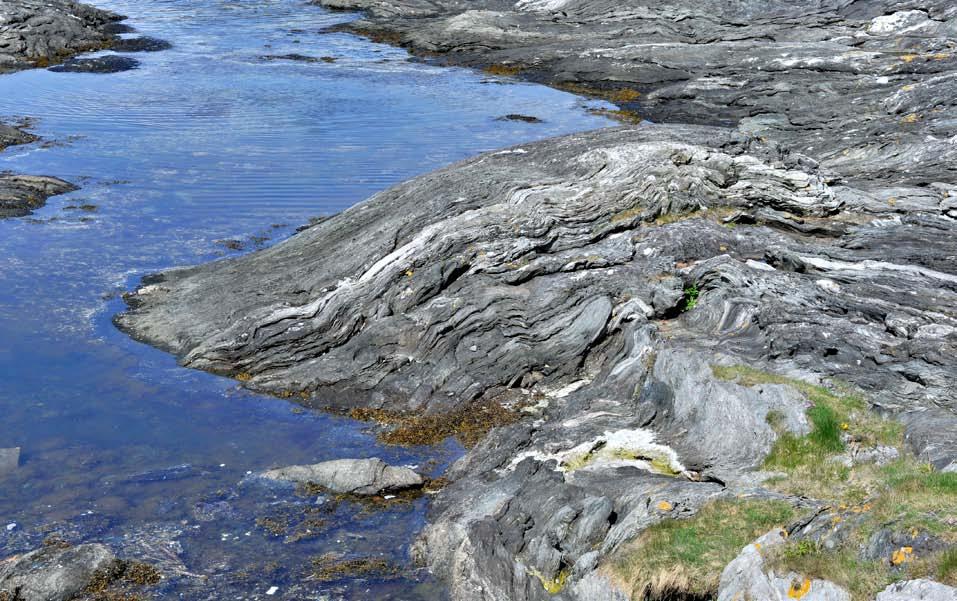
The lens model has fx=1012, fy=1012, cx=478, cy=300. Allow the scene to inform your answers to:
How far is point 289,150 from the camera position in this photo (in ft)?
144

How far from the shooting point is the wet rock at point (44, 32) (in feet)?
209

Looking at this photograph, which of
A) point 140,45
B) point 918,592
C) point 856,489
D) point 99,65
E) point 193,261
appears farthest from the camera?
point 140,45

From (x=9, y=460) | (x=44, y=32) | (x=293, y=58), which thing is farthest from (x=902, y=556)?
(x=44, y=32)

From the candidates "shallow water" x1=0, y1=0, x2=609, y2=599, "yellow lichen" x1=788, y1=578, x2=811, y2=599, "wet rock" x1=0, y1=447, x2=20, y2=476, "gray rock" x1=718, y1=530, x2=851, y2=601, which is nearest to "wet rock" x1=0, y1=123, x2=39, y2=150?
"shallow water" x1=0, y1=0, x2=609, y2=599

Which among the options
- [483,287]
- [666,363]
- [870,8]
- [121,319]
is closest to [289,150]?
[121,319]

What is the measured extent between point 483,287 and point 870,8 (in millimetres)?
44349

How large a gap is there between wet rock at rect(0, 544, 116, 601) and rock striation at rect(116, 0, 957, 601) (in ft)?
17.6

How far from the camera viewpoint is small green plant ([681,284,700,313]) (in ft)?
75.8

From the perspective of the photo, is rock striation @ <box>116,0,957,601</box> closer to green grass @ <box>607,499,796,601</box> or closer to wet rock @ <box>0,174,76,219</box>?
green grass @ <box>607,499,796,601</box>

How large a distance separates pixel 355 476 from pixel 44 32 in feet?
192

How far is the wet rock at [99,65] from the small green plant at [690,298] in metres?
47.6

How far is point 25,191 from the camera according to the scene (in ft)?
123

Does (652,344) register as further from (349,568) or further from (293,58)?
(293,58)

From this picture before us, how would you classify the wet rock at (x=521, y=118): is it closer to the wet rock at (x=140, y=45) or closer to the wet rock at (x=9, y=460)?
the wet rock at (x=140, y=45)
